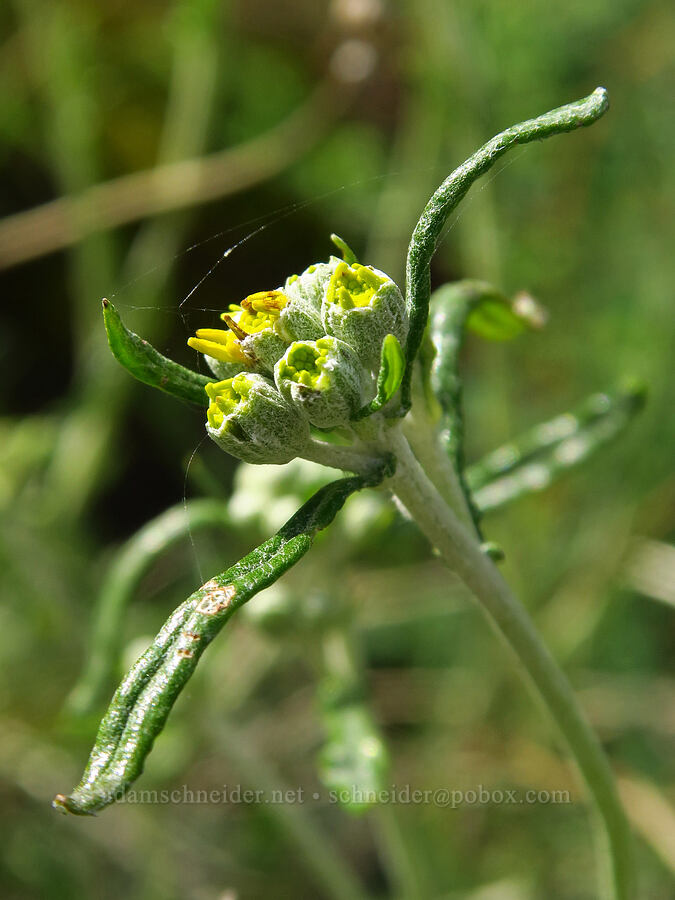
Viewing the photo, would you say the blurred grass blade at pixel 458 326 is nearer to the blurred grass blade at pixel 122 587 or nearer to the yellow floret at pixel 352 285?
the yellow floret at pixel 352 285

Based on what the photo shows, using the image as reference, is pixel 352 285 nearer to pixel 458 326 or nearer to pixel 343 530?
pixel 458 326

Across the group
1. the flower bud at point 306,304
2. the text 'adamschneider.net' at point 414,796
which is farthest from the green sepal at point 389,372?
the text 'adamschneider.net' at point 414,796

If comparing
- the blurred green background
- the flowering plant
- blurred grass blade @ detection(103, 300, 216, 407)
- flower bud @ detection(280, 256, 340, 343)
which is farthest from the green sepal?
the blurred green background

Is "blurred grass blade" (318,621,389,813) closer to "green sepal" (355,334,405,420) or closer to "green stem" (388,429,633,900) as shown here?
"green stem" (388,429,633,900)

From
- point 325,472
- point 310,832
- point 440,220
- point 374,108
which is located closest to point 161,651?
point 440,220

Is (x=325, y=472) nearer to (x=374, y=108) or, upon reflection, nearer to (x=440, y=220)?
(x=440, y=220)
